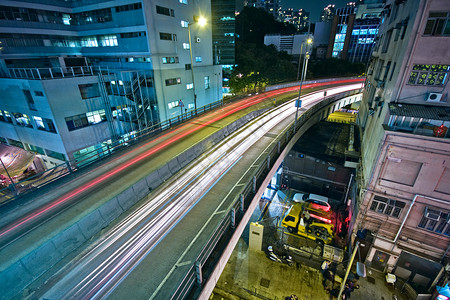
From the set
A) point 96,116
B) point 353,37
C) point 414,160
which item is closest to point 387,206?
point 414,160

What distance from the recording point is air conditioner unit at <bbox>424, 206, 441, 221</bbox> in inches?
505

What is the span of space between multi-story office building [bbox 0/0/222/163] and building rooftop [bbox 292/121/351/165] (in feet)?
47.6

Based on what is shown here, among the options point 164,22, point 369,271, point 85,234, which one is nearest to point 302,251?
point 369,271

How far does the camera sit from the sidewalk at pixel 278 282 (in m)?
13.8

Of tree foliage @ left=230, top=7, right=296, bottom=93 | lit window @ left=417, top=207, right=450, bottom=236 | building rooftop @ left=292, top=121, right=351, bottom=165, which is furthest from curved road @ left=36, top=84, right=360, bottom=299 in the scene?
tree foliage @ left=230, top=7, right=296, bottom=93

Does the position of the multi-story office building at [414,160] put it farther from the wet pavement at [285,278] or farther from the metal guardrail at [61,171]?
the metal guardrail at [61,171]

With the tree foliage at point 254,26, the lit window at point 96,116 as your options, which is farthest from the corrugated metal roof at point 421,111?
the tree foliage at point 254,26

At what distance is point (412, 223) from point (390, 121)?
729 cm

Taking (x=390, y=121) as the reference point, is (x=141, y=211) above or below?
below

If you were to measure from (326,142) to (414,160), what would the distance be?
12.6 m

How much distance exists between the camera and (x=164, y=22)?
25.7 meters

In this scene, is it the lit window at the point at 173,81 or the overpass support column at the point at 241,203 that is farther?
the lit window at the point at 173,81

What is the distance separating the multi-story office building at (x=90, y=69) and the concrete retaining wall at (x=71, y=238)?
467 inches

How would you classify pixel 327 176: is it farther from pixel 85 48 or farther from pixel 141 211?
pixel 85 48
